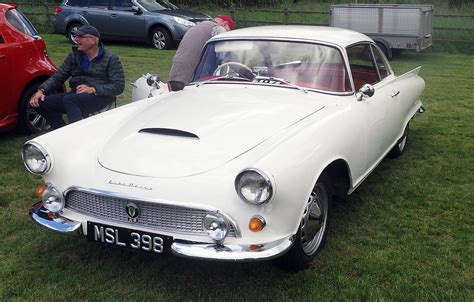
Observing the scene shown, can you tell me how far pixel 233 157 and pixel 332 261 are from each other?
40.6 inches

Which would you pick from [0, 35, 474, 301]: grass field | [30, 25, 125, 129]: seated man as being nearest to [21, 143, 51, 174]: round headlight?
[0, 35, 474, 301]: grass field

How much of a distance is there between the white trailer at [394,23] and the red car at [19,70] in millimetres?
9036

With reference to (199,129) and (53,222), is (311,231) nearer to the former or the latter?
(199,129)

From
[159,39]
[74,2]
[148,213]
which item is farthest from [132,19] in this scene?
[148,213]

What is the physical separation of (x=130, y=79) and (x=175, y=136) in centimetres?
683

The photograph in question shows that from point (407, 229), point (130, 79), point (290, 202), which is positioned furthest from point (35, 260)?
point (130, 79)

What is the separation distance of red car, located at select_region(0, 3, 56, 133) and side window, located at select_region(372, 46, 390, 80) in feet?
12.5

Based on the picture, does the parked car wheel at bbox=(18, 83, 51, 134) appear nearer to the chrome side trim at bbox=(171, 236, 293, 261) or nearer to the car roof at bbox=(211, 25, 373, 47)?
the car roof at bbox=(211, 25, 373, 47)

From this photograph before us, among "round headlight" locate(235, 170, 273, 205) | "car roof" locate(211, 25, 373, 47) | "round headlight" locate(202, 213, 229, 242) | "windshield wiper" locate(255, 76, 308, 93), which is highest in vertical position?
"car roof" locate(211, 25, 373, 47)

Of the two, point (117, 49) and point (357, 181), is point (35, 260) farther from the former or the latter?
point (117, 49)

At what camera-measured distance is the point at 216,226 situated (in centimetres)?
299

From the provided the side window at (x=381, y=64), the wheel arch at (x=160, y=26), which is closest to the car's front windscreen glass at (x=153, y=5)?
the wheel arch at (x=160, y=26)

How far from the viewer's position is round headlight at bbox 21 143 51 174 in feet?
11.4

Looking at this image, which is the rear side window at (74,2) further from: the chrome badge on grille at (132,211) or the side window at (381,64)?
the chrome badge on grille at (132,211)
